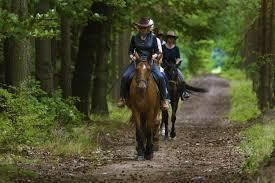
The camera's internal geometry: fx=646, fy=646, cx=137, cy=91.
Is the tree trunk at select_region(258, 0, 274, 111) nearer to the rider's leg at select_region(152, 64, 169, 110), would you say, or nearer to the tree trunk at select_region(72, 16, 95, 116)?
the tree trunk at select_region(72, 16, 95, 116)

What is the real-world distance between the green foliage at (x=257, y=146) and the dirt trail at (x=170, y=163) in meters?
0.26

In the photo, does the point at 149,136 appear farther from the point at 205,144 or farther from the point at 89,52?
the point at 89,52

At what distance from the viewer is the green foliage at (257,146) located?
391 inches

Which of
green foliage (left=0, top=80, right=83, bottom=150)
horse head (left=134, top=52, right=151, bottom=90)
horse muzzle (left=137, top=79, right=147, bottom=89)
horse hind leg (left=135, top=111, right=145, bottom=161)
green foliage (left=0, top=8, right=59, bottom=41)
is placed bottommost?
horse hind leg (left=135, top=111, right=145, bottom=161)

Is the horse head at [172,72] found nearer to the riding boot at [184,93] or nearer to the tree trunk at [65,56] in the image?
the riding boot at [184,93]

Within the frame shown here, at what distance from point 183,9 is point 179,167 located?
1301 centimetres

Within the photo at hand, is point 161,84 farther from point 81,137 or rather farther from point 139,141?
point 81,137

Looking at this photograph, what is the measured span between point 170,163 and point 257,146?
6.68 feet

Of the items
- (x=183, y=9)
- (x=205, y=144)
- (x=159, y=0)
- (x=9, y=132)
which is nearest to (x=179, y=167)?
(x=9, y=132)

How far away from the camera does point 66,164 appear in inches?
511

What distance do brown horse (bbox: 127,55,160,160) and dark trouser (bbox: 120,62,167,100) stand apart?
109mm

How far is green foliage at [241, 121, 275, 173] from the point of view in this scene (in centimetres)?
992

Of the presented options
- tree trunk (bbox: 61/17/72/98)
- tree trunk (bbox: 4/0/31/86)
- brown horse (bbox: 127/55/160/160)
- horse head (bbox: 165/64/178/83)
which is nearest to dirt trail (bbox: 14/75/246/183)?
brown horse (bbox: 127/55/160/160)

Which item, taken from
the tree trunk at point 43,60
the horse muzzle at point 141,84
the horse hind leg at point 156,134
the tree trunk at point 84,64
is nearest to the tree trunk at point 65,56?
the tree trunk at point 84,64
